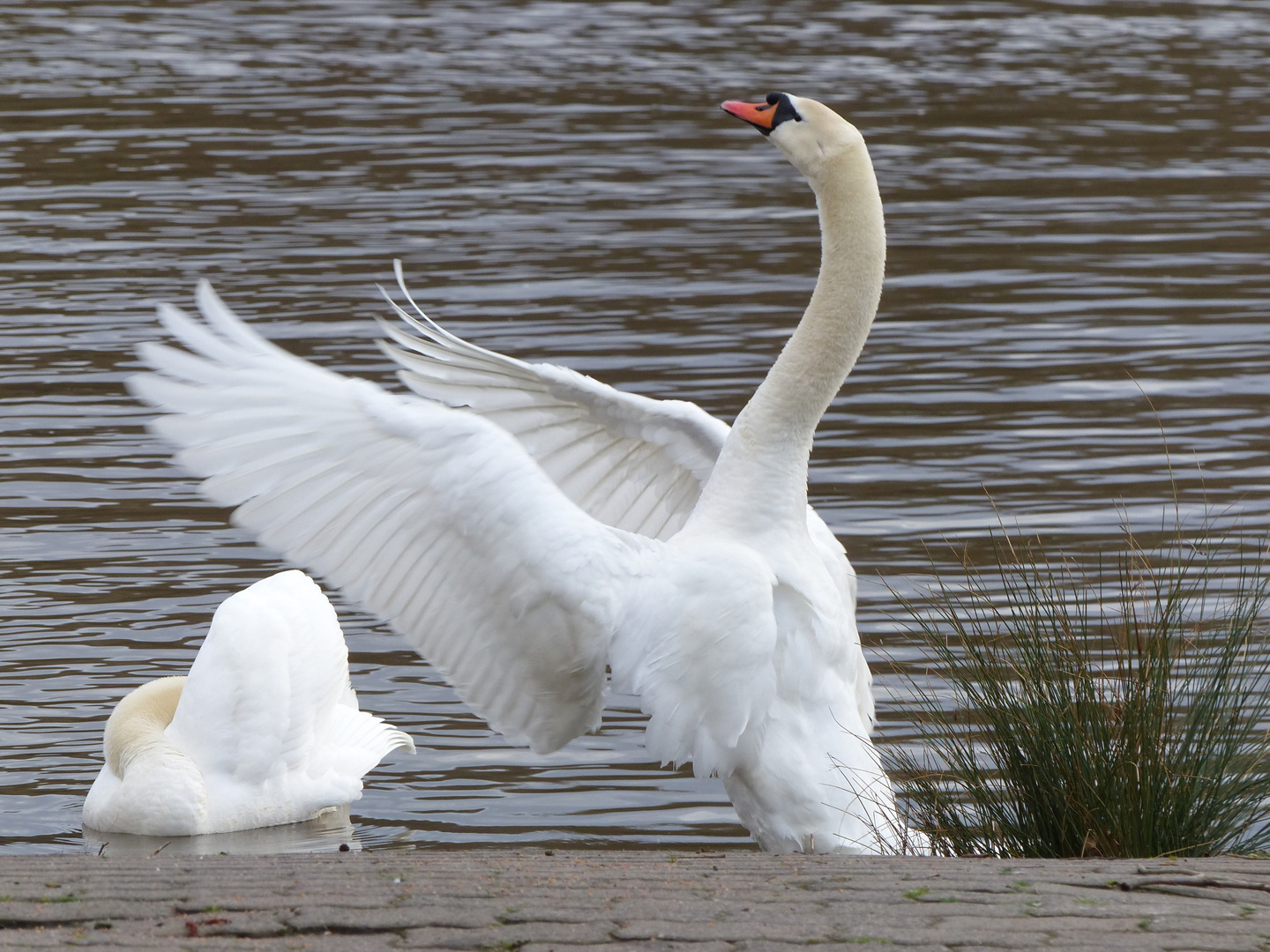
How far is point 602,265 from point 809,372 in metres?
10.2

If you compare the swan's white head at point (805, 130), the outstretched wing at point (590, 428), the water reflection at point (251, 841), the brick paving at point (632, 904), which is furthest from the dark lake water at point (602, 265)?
the brick paving at point (632, 904)

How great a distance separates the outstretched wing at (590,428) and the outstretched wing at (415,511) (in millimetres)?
742

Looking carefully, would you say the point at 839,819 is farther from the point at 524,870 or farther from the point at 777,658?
the point at 524,870

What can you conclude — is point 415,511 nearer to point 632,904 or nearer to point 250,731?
point 632,904

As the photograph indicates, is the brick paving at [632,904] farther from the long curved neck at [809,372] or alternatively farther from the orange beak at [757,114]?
the orange beak at [757,114]

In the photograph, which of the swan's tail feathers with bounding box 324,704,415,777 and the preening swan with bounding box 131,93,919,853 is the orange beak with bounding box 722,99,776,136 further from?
the swan's tail feathers with bounding box 324,704,415,777

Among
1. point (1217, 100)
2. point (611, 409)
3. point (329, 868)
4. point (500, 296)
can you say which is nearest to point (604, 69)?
point (1217, 100)

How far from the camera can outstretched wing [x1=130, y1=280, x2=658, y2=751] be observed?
5.77m

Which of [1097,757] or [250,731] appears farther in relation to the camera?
[250,731]

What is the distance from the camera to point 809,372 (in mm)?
6289

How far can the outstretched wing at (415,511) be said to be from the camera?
5770 millimetres

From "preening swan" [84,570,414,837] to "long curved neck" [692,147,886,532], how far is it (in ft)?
7.73

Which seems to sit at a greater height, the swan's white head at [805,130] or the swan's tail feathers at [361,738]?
the swan's white head at [805,130]

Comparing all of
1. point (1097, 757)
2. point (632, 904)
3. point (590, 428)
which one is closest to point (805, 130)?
point (590, 428)
